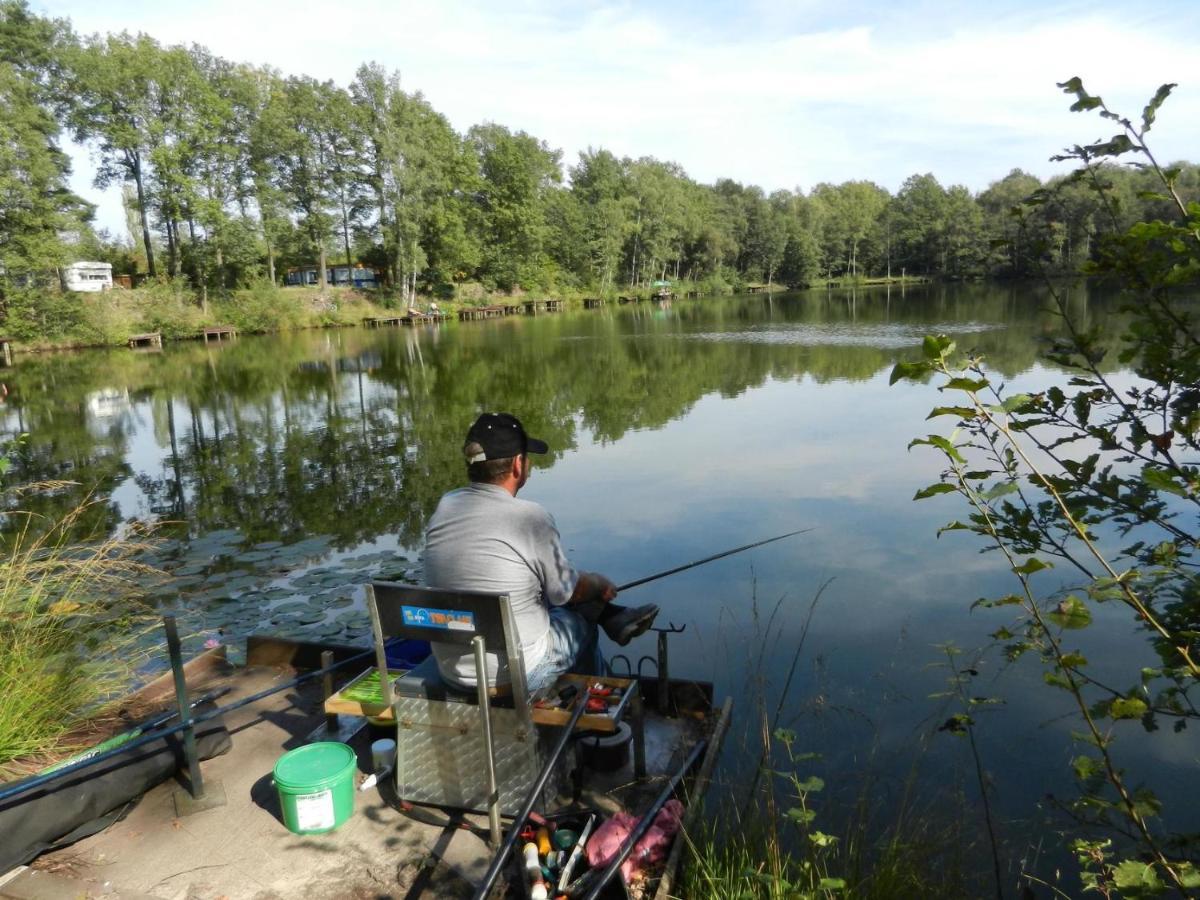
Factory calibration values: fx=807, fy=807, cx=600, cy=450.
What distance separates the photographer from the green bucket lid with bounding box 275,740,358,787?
125 inches

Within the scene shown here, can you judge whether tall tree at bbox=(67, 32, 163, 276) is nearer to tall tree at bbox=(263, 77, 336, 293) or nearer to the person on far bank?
tall tree at bbox=(263, 77, 336, 293)

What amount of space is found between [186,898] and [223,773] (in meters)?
0.85

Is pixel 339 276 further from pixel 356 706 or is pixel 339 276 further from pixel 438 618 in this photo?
pixel 438 618

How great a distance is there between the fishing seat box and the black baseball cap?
68 centimetres

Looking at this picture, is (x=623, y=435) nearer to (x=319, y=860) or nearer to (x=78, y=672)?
(x=78, y=672)

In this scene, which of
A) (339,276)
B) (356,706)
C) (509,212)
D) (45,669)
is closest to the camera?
(356,706)

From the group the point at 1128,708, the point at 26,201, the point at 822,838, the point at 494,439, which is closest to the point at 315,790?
the point at 494,439

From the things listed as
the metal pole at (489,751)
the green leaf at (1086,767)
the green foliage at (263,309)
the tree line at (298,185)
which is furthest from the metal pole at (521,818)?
the green foliage at (263,309)

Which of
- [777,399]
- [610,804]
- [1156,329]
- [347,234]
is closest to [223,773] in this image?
[610,804]

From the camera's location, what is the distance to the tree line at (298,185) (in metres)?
37.5

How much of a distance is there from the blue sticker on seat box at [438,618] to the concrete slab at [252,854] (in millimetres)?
920

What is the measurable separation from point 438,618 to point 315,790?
35.1 inches

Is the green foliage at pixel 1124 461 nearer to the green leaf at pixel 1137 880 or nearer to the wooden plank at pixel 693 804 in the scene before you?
the green leaf at pixel 1137 880

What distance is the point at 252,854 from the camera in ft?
10.3
